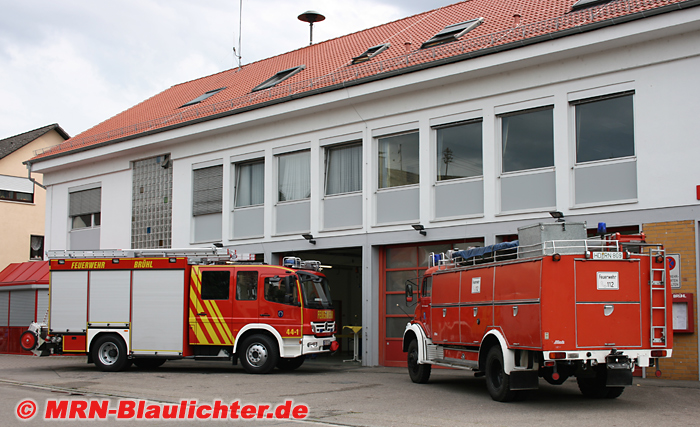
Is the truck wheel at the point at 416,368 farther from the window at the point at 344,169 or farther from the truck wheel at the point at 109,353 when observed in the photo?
the truck wheel at the point at 109,353

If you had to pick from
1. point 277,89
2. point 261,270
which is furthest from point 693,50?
point 277,89

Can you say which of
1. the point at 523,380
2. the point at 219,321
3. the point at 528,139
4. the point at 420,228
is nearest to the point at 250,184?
Result: the point at 219,321

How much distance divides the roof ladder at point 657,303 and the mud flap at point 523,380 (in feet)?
5.92

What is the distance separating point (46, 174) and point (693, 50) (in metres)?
25.0

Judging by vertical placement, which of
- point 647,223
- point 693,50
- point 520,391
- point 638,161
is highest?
point 693,50

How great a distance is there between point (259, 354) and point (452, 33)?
10091 millimetres

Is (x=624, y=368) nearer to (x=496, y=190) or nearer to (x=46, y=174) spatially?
(x=496, y=190)

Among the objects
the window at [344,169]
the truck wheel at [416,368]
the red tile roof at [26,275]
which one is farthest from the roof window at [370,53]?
the red tile roof at [26,275]

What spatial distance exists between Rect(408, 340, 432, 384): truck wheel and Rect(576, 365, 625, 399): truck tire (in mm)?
3326

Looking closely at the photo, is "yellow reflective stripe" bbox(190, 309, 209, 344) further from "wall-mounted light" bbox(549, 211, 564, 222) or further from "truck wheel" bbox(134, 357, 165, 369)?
"wall-mounted light" bbox(549, 211, 564, 222)

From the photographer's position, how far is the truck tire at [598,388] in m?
11.4

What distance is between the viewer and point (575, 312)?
10.5m

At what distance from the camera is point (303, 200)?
21.2 metres

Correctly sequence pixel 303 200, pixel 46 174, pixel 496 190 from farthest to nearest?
pixel 46 174, pixel 303 200, pixel 496 190
